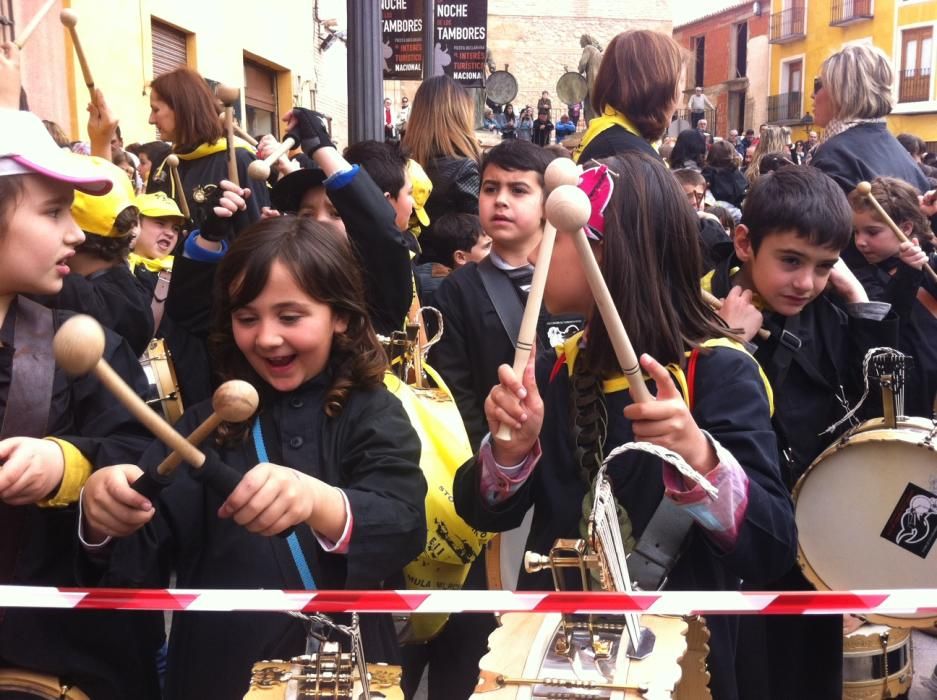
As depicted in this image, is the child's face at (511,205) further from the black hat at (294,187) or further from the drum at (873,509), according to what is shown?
the drum at (873,509)

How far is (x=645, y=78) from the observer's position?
12.4 feet

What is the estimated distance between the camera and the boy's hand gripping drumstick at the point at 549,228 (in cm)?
142

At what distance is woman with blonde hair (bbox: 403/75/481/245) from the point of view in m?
4.98

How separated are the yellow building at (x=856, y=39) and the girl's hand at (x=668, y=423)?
29.7 metres

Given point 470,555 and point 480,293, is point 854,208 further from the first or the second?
point 470,555

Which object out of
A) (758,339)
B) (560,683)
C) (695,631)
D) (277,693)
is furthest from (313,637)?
(758,339)

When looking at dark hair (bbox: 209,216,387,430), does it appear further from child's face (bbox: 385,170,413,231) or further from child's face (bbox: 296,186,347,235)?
child's face (bbox: 385,170,413,231)

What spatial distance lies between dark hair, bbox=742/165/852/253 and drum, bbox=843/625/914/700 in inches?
53.2

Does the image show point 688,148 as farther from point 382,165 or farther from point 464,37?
point 382,165

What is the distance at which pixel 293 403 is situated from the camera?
2.08 m

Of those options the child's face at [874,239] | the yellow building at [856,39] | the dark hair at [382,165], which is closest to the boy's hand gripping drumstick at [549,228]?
the dark hair at [382,165]

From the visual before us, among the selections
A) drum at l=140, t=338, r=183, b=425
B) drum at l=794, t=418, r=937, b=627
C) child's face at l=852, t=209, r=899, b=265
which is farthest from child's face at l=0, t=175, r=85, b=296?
child's face at l=852, t=209, r=899, b=265

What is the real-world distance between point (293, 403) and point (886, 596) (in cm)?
124

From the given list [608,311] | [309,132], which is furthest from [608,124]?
[608,311]
